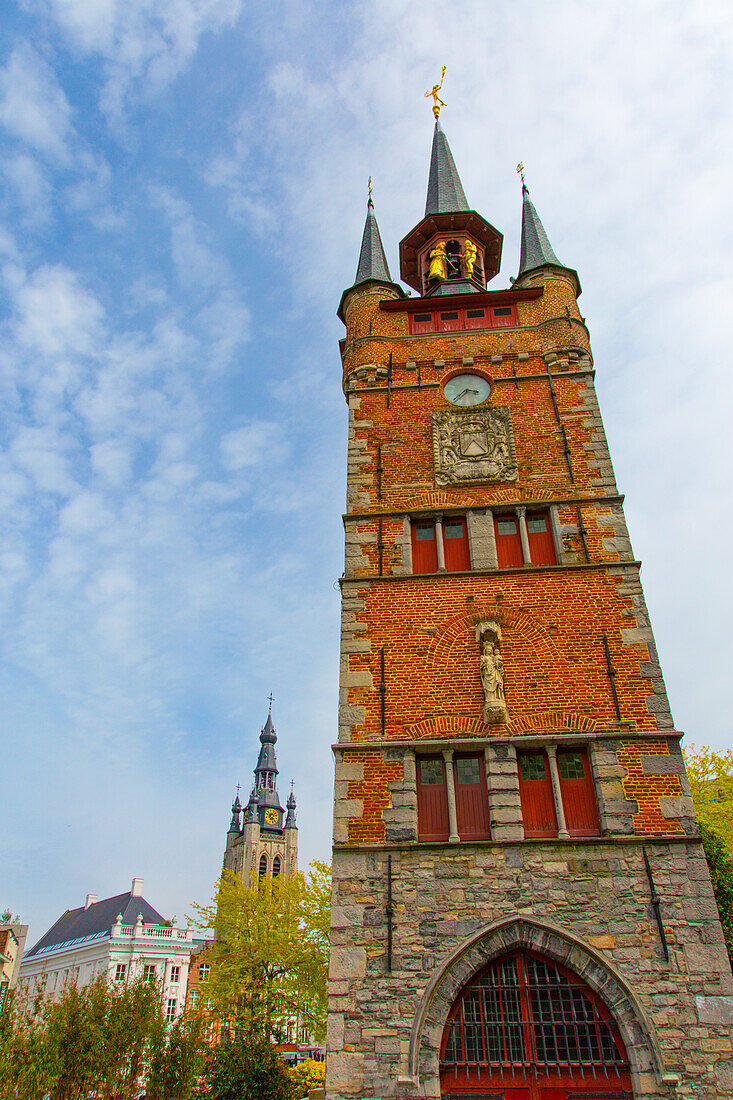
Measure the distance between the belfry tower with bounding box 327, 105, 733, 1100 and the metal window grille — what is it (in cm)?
2

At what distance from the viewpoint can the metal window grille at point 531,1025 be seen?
8.23 meters

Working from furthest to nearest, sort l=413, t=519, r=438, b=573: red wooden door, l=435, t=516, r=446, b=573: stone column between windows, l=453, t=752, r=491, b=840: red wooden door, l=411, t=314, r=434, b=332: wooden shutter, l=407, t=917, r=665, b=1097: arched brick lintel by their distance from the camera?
l=411, t=314, r=434, b=332: wooden shutter → l=413, t=519, r=438, b=573: red wooden door → l=435, t=516, r=446, b=573: stone column between windows → l=453, t=752, r=491, b=840: red wooden door → l=407, t=917, r=665, b=1097: arched brick lintel

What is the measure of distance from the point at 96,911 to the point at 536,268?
178ft

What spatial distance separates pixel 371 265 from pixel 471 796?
12.4m

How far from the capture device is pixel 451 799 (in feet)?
31.9

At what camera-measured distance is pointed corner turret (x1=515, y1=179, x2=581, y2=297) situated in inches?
629

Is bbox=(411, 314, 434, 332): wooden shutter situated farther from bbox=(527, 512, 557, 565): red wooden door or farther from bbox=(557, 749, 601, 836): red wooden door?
bbox=(557, 749, 601, 836): red wooden door

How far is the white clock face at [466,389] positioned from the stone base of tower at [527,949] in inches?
323

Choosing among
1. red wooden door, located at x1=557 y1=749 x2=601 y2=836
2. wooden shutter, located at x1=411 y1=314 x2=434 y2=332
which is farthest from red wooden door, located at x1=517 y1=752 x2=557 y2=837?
wooden shutter, located at x1=411 y1=314 x2=434 y2=332

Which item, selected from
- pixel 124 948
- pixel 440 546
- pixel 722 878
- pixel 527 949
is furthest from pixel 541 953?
pixel 124 948

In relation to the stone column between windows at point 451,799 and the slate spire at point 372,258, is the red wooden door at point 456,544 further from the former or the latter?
the slate spire at point 372,258

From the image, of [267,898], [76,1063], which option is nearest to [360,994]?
[76,1063]

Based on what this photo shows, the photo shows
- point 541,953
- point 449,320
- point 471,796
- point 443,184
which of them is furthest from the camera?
point 443,184

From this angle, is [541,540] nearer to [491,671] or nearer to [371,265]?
[491,671]
